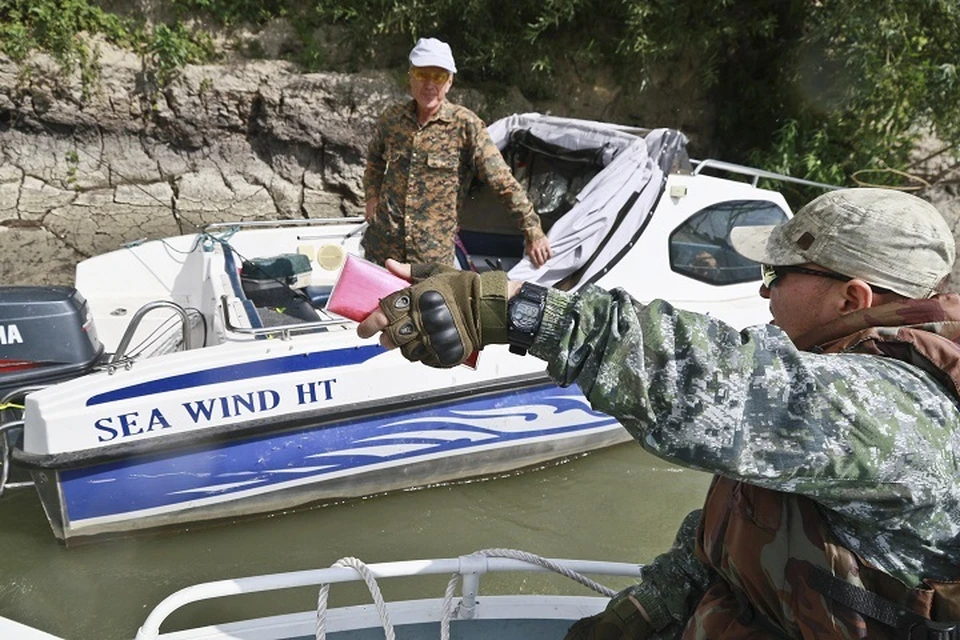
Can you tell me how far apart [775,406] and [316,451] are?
3170 mm

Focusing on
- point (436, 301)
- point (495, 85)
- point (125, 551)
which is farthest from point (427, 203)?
point (495, 85)

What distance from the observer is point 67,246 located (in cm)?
776

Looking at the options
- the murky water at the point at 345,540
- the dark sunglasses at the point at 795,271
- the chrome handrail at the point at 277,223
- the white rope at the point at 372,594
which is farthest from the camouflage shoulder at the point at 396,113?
the dark sunglasses at the point at 795,271

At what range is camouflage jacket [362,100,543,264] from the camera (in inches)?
167

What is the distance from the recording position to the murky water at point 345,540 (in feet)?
11.8

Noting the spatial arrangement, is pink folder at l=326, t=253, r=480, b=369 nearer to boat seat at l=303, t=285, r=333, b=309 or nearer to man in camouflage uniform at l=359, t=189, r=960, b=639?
man in camouflage uniform at l=359, t=189, r=960, b=639

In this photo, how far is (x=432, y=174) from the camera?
4281 millimetres

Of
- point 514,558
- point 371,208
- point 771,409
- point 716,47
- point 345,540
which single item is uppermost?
point 716,47

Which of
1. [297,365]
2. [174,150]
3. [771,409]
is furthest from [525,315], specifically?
[174,150]

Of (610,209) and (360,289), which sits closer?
(360,289)

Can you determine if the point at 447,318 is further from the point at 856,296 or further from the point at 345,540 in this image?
the point at 345,540

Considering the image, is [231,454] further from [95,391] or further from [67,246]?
[67,246]

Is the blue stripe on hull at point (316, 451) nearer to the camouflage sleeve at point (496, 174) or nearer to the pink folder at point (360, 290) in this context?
the camouflage sleeve at point (496, 174)

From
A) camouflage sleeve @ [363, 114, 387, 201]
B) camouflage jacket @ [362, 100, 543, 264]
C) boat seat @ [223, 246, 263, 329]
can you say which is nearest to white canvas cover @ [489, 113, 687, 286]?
camouflage jacket @ [362, 100, 543, 264]
